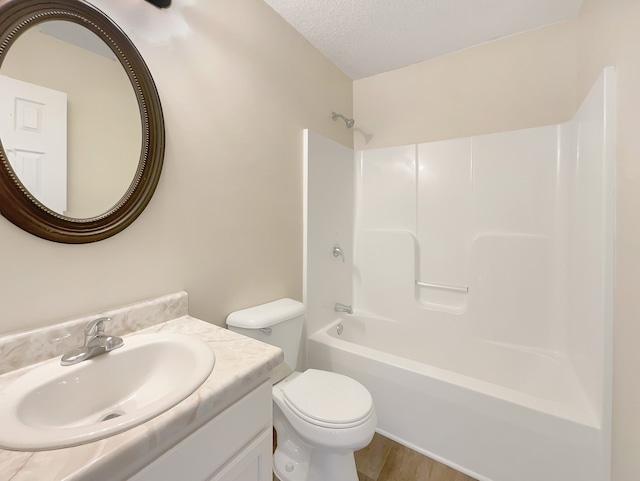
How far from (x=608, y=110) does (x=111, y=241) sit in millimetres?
2004

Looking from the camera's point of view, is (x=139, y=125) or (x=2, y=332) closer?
(x=2, y=332)

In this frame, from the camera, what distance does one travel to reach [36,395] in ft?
2.06

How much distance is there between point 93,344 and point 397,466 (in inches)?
61.0

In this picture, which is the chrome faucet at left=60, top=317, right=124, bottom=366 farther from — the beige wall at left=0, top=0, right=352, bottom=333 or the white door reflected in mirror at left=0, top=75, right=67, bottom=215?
the white door reflected in mirror at left=0, top=75, right=67, bottom=215

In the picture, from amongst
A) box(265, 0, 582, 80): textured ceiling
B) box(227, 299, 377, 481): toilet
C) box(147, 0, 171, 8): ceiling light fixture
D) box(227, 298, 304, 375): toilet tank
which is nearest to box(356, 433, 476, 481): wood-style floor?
box(227, 299, 377, 481): toilet

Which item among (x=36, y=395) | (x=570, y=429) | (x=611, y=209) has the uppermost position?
(x=611, y=209)

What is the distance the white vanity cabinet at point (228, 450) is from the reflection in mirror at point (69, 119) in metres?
0.75

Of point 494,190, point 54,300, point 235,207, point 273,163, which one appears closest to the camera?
point 54,300

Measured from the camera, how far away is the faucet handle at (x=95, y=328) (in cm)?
78

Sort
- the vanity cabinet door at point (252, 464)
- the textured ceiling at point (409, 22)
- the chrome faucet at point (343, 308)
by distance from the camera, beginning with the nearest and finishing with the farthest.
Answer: the vanity cabinet door at point (252, 464)
the textured ceiling at point (409, 22)
the chrome faucet at point (343, 308)

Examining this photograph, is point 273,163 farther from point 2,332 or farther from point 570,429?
point 570,429

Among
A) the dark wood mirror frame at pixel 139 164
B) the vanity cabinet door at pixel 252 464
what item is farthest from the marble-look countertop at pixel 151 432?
the dark wood mirror frame at pixel 139 164

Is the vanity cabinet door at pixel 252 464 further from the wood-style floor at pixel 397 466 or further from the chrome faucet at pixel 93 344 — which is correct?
the wood-style floor at pixel 397 466

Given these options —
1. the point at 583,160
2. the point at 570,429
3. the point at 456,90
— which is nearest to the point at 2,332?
the point at 570,429
